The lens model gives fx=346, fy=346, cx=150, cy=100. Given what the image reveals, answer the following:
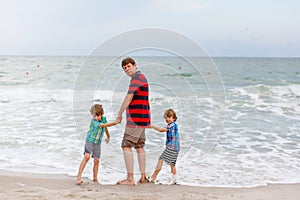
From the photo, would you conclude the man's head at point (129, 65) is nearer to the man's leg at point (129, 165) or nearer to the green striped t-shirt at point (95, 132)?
the green striped t-shirt at point (95, 132)

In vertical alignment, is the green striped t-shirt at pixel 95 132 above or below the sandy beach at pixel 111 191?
above

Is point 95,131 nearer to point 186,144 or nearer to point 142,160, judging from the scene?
point 142,160

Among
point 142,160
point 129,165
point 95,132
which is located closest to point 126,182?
point 129,165

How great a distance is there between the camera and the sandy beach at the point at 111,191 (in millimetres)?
3996

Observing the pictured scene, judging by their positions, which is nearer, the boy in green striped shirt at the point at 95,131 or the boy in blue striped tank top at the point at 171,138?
the boy in green striped shirt at the point at 95,131

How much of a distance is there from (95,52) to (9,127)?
16.8ft

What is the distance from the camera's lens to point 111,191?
4.24 m

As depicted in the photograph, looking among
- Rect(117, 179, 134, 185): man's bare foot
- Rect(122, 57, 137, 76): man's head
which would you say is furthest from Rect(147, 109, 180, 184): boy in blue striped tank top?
Rect(122, 57, 137, 76): man's head

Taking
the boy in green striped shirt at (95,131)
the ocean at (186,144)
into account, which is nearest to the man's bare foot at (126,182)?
the ocean at (186,144)

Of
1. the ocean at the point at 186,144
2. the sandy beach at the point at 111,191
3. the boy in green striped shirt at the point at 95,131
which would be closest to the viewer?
the sandy beach at the point at 111,191

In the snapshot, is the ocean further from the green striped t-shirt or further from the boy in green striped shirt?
the green striped t-shirt

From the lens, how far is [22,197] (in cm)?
388

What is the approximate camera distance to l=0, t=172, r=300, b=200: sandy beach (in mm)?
3996

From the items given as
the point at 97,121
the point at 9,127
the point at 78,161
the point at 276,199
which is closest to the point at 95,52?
the point at 97,121
